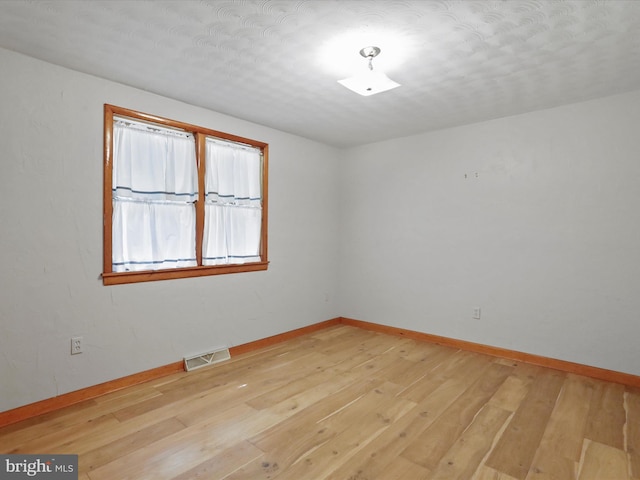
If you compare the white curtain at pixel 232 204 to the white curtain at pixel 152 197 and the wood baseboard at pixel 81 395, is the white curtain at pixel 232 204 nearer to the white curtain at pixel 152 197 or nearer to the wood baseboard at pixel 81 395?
the white curtain at pixel 152 197

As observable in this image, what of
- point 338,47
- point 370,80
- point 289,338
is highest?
point 338,47

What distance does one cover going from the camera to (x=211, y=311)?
11.4 ft

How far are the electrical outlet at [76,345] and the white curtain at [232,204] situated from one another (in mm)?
1195

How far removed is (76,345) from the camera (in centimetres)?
261

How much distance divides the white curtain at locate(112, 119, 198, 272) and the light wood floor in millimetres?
1126

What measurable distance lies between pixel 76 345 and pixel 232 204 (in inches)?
72.4

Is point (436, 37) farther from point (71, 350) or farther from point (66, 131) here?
point (71, 350)

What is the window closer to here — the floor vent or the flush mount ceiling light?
the floor vent

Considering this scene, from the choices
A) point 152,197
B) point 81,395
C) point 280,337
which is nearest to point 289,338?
point 280,337

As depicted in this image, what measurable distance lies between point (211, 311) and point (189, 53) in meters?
2.30

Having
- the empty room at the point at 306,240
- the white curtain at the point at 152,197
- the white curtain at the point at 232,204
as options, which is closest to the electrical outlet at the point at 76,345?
the empty room at the point at 306,240

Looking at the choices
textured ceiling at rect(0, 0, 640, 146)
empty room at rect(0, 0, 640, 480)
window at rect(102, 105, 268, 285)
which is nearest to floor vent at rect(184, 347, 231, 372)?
empty room at rect(0, 0, 640, 480)

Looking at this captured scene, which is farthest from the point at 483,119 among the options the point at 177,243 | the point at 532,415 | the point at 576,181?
the point at 177,243

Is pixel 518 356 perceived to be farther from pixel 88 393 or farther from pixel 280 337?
pixel 88 393
